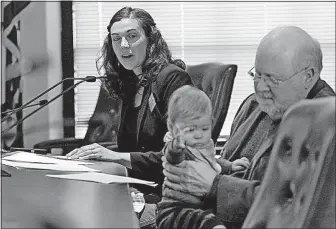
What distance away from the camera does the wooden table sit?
56.2 inches

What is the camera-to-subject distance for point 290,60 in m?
1.93

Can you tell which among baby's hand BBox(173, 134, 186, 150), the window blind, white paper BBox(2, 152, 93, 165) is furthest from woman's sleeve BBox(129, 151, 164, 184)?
the window blind

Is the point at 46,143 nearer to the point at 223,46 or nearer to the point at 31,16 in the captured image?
the point at 31,16

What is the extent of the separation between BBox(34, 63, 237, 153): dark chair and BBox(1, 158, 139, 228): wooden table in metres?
1.12

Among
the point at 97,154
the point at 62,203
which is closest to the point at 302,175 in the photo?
the point at 62,203

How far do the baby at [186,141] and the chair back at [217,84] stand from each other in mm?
1134

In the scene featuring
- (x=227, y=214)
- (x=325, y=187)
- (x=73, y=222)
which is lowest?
(x=227, y=214)

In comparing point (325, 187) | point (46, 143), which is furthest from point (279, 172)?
point (46, 143)

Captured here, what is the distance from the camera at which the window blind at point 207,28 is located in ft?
15.1

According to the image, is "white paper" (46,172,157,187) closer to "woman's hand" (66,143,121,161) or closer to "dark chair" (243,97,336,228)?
"woman's hand" (66,143,121,161)

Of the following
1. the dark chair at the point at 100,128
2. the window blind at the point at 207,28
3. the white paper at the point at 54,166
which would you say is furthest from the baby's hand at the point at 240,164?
the window blind at the point at 207,28

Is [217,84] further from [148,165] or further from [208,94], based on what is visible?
[148,165]

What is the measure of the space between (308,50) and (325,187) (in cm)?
79

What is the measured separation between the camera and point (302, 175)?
1.25m
